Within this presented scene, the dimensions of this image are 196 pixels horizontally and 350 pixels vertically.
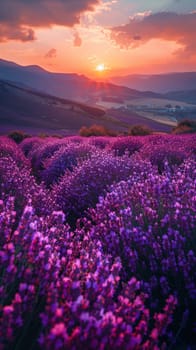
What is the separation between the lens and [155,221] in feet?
10.6

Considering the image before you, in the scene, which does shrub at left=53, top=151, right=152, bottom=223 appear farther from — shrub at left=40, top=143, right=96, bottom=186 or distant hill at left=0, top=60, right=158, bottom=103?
distant hill at left=0, top=60, right=158, bottom=103

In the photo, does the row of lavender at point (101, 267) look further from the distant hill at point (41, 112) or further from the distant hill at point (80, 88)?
the distant hill at point (80, 88)

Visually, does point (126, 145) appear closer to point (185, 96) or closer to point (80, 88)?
point (80, 88)

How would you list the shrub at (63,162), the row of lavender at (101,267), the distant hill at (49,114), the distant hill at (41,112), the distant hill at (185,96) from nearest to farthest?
1. the row of lavender at (101,267)
2. the shrub at (63,162)
3. the distant hill at (49,114)
4. the distant hill at (41,112)
5. the distant hill at (185,96)

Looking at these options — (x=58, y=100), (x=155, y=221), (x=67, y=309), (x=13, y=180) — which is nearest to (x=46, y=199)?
(x=13, y=180)

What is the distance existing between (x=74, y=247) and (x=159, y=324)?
4.09 ft

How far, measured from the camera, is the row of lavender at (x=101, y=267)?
1529mm

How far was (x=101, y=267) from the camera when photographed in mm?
1907

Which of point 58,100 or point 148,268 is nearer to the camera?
point 148,268

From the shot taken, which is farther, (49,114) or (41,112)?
(41,112)

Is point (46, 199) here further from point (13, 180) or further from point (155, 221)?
point (155, 221)

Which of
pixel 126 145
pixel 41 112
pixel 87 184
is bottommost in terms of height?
pixel 41 112

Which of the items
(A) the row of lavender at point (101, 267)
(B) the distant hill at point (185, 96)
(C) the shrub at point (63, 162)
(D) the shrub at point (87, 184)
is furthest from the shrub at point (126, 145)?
(B) the distant hill at point (185, 96)

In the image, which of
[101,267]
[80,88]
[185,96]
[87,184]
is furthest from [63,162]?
[185,96]
